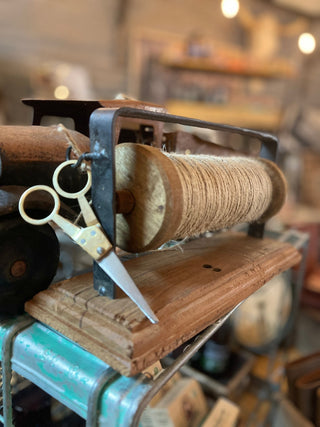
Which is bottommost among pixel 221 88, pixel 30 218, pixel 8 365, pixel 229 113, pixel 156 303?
pixel 8 365

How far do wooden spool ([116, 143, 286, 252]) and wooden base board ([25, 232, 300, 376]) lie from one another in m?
0.08

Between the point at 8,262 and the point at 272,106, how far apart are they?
12.5 ft

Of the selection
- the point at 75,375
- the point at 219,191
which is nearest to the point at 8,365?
the point at 75,375

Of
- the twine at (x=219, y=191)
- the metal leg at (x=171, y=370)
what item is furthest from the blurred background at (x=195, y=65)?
the metal leg at (x=171, y=370)

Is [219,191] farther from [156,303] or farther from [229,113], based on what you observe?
[229,113]

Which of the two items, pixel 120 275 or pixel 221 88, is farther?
pixel 221 88

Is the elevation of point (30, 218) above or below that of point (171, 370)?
above

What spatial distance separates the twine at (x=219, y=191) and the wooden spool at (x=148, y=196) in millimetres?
25

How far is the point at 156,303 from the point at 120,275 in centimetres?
7

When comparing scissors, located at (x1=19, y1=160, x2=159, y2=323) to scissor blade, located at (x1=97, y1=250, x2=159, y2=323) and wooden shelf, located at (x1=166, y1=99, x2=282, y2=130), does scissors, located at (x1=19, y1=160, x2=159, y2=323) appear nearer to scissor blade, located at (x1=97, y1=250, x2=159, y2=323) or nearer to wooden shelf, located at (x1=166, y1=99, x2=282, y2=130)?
scissor blade, located at (x1=97, y1=250, x2=159, y2=323)

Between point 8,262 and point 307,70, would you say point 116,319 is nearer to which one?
point 8,262

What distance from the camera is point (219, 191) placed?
0.57 m

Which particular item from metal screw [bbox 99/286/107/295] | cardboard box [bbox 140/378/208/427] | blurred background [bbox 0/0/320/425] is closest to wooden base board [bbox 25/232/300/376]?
metal screw [bbox 99/286/107/295]

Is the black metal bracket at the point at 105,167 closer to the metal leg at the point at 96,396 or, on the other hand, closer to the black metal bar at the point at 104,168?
the black metal bar at the point at 104,168
